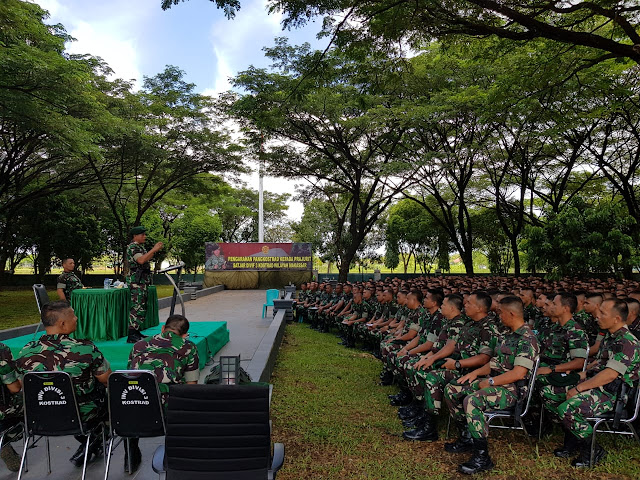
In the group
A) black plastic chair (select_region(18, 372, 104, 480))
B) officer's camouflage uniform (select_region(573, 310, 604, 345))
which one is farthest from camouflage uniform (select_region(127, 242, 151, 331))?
officer's camouflage uniform (select_region(573, 310, 604, 345))

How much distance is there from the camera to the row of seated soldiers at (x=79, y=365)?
3.40 metres

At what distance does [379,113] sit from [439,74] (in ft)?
8.81

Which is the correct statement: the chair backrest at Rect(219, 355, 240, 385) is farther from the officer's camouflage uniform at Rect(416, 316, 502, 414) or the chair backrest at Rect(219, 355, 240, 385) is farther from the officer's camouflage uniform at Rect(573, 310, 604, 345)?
the officer's camouflage uniform at Rect(573, 310, 604, 345)

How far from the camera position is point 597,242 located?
13.3 meters

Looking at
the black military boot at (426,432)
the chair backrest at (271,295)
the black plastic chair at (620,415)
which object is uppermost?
the chair backrest at (271,295)

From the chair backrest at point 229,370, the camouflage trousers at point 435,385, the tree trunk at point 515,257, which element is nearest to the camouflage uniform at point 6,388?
the chair backrest at point 229,370

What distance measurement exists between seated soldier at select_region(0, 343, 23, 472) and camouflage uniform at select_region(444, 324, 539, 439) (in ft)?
11.4

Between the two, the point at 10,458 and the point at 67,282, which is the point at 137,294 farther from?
the point at 10,458

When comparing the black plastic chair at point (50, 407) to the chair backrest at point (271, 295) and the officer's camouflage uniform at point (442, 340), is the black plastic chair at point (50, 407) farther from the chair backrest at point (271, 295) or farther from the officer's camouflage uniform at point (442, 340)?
the chair backrest at point (271, 295)

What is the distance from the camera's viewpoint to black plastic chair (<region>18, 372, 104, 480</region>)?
320cm

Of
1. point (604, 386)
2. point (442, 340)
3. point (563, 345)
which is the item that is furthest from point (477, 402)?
point (563, 345)

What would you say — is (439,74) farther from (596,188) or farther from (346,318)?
(596,188)

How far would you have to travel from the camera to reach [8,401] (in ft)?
11.6

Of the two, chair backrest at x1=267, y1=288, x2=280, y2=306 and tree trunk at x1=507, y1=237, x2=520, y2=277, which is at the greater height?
tree trunk at x1=507, y1=237, x2=520, y2=277
